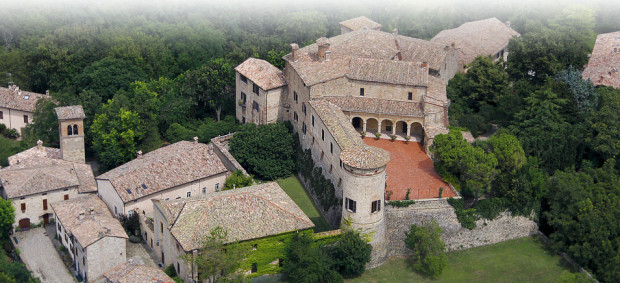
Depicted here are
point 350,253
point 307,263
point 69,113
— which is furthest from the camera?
point 69,113

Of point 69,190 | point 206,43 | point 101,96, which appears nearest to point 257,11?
point 206,43

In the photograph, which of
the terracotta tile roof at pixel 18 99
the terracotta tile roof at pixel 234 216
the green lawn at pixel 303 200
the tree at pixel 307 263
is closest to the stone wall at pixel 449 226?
the green lawn at pixel 303 200

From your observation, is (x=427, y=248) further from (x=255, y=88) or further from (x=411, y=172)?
(x=255, y=88)

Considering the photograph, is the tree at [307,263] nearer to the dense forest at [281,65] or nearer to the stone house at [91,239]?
the stone house at [91,239]

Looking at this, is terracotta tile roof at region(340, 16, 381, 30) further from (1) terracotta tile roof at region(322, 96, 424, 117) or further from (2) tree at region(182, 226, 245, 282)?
(2) tree at region(182, 226, 245, 282)

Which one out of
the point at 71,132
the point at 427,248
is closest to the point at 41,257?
the point at 71,132

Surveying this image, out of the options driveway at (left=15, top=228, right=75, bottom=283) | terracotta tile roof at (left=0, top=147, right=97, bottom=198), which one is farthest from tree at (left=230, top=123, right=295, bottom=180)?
driveway at (left=15, top=228, right=75, bottom=283)
